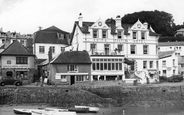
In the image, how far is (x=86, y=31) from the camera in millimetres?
61875

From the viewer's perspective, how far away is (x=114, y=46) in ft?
209

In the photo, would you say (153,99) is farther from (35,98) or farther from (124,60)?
(35,98)

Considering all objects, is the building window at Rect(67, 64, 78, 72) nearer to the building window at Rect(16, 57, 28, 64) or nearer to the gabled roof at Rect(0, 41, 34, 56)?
the gabled roof at Rect(0, 41, 34, 56)

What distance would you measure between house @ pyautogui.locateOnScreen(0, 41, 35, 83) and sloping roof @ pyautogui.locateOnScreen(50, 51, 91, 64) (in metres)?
7.02

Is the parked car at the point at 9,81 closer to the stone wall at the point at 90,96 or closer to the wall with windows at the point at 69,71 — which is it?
the wall with windows at the point at 69,71

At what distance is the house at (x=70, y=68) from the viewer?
5697 cm

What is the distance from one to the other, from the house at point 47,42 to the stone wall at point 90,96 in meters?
28.3

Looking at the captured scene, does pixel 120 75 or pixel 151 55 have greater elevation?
pixel 151 55

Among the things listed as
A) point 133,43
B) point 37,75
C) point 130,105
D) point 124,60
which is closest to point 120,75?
point 124,60

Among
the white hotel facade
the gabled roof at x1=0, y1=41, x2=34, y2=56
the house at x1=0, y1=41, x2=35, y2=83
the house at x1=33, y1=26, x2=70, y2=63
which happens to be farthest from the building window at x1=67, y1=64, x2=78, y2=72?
the house at x1=33, y1=26, x2=70, y2=63

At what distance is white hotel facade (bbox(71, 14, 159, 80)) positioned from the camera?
197 ft

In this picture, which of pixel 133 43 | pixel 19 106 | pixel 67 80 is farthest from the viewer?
pixel 133 43

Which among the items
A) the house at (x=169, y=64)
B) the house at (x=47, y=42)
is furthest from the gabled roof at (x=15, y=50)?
the house at (x=169, y=64)

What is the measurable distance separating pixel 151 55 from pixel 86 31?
14761mm
